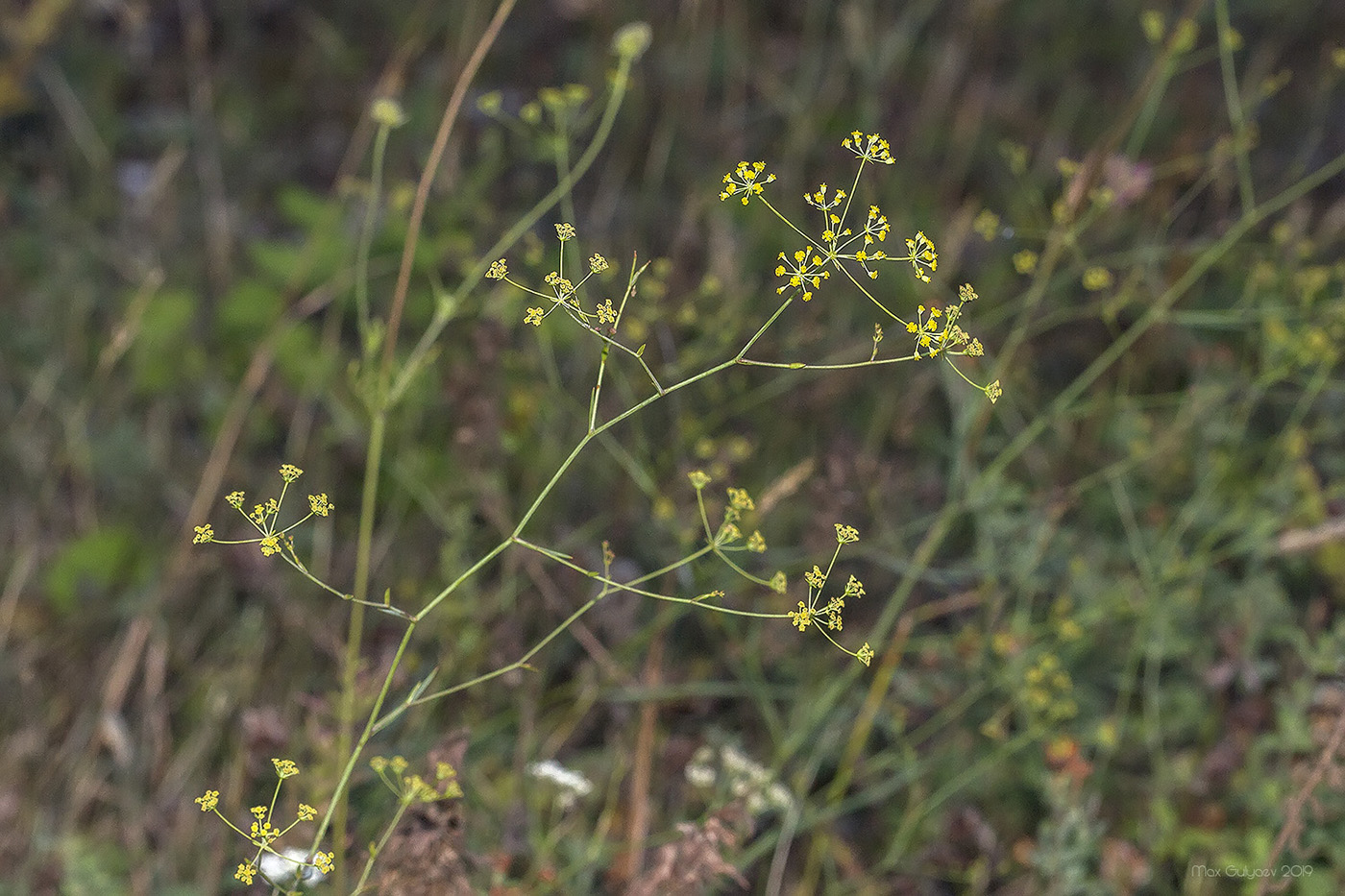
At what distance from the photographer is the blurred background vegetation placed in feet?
6.31

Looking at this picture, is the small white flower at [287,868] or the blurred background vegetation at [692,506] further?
the blurred background vegetation at [692,506]

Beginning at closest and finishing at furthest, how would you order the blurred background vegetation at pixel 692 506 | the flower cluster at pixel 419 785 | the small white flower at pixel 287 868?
1. the flower cluster at pixel 419 785
2. the small white flower at pixel 287 868
3. the blurred background vegetation at pixel 692 506

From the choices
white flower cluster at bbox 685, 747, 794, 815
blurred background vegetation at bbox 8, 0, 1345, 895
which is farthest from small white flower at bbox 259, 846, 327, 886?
white flower cluster at bbox 685, 747, 794, 815

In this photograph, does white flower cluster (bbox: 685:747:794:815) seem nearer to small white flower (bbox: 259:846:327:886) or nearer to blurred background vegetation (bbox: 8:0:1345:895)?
blurred background vegetation (bbox: 8:0:1345:895)

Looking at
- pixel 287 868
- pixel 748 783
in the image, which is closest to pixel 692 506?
pixel 748 783

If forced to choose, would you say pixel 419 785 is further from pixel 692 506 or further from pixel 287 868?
Result: pixel 692 506

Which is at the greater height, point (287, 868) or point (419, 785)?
point (419, 785)

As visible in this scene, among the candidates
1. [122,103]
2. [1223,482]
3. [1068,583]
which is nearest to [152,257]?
[122,103]

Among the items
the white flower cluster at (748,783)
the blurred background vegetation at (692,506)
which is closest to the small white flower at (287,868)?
the blurred background vegetation at (692,506)

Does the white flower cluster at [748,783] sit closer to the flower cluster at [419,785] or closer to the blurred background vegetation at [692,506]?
the blurred background vegetation at [692,506]

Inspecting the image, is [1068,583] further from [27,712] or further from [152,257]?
[152,257]

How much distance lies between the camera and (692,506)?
2.20 metres

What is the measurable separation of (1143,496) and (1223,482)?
155mm

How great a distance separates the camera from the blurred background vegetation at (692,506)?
1.92m
